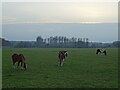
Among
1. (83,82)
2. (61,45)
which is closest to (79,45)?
(61,45)

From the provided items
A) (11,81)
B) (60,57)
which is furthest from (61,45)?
(11,81)

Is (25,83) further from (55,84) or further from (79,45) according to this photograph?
(79,45)

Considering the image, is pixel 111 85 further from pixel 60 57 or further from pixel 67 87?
pixel 60 57

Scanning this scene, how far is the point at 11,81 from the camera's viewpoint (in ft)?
40.8

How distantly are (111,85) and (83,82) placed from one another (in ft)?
4.58

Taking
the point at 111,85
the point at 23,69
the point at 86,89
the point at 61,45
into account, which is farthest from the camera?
the point at 61,45

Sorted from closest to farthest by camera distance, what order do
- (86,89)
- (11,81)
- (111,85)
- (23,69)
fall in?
(86,89), (111,85), (11,81), (23,69)

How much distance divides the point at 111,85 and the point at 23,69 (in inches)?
303

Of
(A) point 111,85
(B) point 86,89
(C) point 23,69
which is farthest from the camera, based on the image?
(C) point 23,69

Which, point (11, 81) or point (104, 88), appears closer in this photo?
point (104, 88)

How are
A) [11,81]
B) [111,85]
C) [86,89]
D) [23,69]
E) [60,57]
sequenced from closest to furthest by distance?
[86,89] < [111,85] < [11,81] < [23,69] < [60,57]

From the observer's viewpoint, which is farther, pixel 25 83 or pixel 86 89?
pixel 25 83

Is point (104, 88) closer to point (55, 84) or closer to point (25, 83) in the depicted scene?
point (55, 84)

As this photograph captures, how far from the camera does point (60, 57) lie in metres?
21.0
